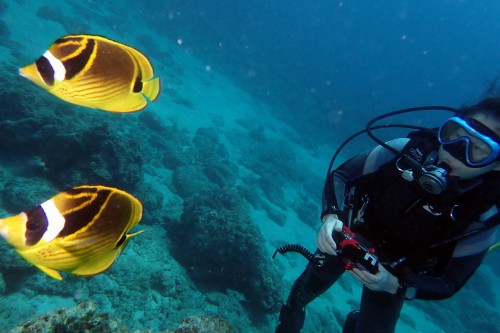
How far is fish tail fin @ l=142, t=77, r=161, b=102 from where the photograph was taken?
153cm

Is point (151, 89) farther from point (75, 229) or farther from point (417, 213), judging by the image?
point (417, 213)

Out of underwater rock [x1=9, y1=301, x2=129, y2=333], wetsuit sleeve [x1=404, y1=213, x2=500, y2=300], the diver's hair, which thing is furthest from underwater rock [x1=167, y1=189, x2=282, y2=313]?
the diver's hair

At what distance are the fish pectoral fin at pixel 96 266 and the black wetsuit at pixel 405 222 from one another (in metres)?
2.20

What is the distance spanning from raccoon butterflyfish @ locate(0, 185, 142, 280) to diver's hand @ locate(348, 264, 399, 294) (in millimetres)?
2235

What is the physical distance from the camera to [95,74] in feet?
4.58

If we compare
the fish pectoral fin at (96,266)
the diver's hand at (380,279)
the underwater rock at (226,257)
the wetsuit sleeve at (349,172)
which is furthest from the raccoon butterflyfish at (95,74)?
the underwater rock at (226,257)

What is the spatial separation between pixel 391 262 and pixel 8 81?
9039 mm

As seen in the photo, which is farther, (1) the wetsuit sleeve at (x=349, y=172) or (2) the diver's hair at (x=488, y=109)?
(1) the wetsuit sleeve at (x=349, y=172)

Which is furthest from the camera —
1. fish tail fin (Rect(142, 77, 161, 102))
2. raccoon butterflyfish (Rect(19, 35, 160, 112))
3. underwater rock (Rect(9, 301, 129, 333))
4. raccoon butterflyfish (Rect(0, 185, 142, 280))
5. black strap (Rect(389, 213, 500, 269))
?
black strap (Rect(389, 213, 500, 269))

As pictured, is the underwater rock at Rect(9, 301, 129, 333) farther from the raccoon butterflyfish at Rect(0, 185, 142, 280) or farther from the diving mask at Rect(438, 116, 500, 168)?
the diving mask at Rect(438, 116, 500, 168)

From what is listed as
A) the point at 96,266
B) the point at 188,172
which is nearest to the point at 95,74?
the point at 96,266

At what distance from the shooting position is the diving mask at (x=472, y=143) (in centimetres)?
269

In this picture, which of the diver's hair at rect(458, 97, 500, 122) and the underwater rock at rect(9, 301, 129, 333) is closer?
the underwater rock at rect(9, 301, 129, 333)

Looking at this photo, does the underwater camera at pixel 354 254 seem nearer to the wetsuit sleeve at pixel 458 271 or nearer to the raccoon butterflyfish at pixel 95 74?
the wetsuit sleeve at pixel 458 271
